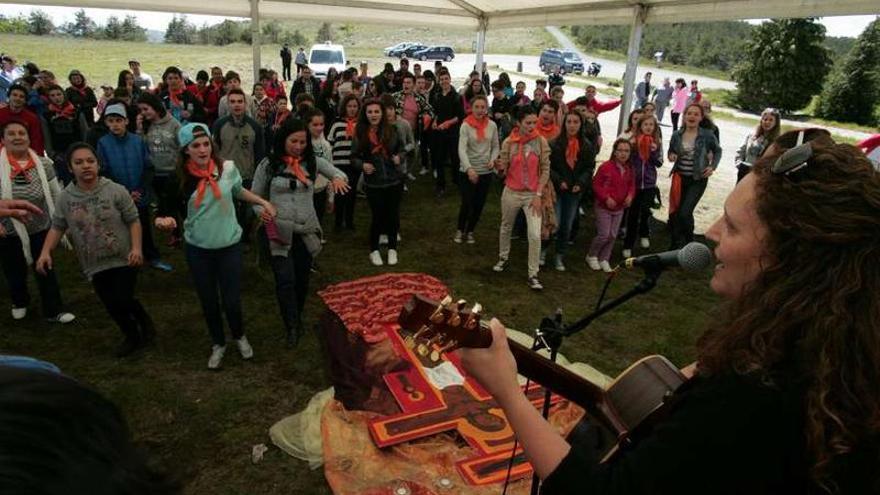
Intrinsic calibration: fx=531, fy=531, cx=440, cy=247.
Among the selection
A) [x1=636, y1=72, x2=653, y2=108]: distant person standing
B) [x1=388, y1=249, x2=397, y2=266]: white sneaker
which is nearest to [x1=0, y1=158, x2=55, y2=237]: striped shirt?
[x1=388, y1=249, x2=397, y2=266]: white sneaker

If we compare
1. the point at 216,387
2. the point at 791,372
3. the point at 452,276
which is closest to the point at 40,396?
the point at 791,372

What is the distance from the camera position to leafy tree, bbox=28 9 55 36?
5037cm

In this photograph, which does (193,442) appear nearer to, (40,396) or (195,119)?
(40,396)

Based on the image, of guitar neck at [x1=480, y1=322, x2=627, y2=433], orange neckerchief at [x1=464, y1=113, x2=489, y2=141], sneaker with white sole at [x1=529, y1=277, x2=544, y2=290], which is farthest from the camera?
orange neckerchief at [x1=464, y1=113, x2=489, y2=141]

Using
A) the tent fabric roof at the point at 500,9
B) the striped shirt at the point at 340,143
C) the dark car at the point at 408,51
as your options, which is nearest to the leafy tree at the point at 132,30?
the dark car at the point at 408,51

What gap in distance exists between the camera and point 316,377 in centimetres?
445

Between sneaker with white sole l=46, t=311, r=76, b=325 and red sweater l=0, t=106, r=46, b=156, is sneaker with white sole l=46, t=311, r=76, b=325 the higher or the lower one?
the lower one

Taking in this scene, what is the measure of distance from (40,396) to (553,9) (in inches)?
476

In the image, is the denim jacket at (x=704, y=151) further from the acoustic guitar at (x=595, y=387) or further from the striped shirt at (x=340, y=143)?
the acoustic guitar at (x=595, y=387)

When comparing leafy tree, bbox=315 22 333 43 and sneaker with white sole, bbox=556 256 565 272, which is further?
leafy tree, bbox=315 22 333 43

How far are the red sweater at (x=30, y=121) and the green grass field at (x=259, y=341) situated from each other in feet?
5.11

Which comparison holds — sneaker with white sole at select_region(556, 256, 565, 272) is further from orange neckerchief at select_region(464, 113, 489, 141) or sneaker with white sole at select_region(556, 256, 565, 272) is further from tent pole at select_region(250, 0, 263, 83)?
tent pole at select_region(250, 0, 263, 83)

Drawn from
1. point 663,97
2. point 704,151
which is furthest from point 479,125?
point 663,97

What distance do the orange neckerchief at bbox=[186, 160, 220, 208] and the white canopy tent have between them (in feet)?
24.7
